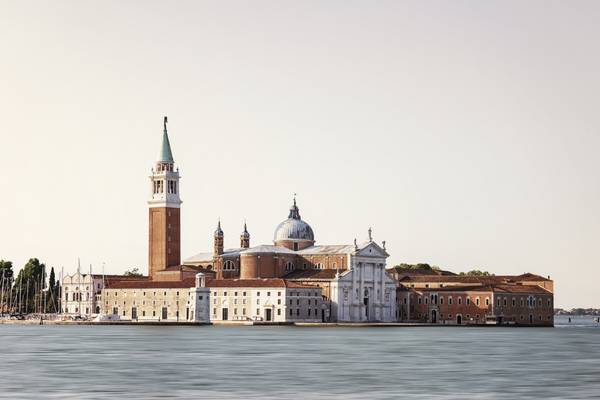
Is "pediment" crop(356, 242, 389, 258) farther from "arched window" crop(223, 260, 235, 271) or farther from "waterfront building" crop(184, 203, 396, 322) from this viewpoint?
"arched window" crop(223, 260, 235, 271)

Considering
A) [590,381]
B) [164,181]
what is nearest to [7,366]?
[590,381]

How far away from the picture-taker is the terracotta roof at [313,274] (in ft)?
390

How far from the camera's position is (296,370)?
47406 mm

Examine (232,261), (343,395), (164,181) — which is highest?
(164,181)

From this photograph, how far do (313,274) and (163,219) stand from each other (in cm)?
1560

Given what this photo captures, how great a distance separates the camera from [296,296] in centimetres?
A: 11538

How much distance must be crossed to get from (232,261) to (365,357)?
2764 inches

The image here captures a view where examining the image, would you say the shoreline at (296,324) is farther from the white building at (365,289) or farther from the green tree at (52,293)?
the green tree at (52,293)

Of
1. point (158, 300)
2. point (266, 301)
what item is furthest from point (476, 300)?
point (158, 300)

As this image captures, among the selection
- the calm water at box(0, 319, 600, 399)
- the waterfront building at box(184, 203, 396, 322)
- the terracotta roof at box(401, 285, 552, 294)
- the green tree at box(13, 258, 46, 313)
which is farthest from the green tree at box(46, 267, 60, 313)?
the calm water at box(0, 319, 600, 399)

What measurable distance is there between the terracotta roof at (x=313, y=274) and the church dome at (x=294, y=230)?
17.1 ft

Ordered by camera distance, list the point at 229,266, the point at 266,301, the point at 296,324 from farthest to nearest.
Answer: the point at 229,266 → the point at 266,301 → the point at 296,324

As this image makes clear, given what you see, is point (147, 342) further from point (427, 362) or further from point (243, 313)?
point (243, 313)

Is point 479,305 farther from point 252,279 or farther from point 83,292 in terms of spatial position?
point 83,292
